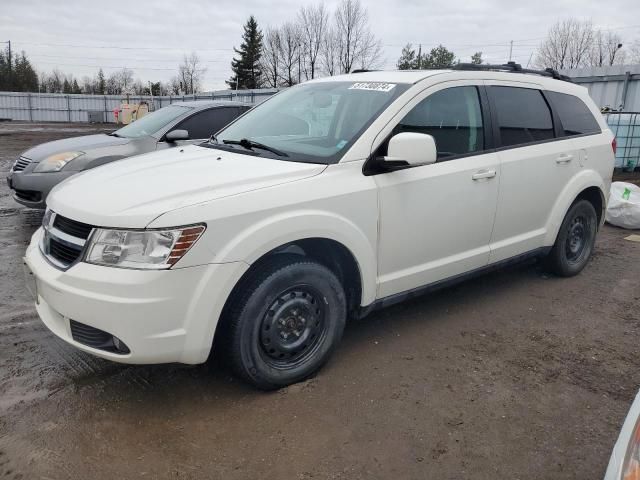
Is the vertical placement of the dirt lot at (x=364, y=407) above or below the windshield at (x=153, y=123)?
below

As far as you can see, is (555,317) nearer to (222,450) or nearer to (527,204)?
(527,204)

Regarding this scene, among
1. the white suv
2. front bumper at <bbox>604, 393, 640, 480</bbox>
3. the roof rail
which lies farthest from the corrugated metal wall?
front bumper at <bbox>604, 393, 640, 480</bbox>

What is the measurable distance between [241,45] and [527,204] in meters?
62.9

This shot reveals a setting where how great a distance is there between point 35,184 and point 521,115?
5384 millimetres

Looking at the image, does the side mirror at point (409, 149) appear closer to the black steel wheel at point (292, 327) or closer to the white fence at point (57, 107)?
the black steel wheel at point (292, 327)

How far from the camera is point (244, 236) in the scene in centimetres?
266

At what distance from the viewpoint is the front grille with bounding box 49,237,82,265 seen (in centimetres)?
270

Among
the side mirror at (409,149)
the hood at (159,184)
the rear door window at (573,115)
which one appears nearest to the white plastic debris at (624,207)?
the rear door window at (573,115)

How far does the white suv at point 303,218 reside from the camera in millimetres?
2535

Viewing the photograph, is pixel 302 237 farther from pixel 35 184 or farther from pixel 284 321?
pixel 35 184

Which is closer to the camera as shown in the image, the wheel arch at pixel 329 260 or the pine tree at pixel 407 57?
the wheel arch at pixel 329 260

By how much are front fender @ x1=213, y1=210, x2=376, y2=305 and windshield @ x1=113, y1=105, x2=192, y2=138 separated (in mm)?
4524

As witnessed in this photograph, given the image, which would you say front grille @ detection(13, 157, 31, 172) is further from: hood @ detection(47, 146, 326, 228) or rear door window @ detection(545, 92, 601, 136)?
rear door window @ detection(545, 92, 601, 136)

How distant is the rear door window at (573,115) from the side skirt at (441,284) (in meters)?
1.11
